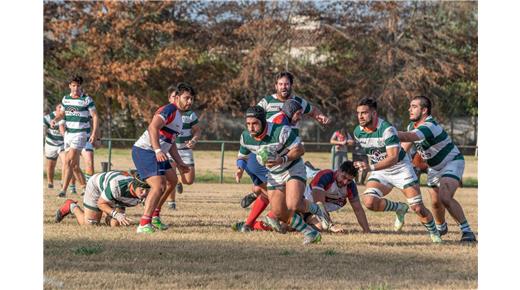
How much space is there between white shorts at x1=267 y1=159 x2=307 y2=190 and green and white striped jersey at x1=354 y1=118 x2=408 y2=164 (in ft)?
2.84

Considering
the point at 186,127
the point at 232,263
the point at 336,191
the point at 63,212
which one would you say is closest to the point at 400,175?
the point at 336,191

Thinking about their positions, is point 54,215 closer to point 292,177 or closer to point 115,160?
point 292,177

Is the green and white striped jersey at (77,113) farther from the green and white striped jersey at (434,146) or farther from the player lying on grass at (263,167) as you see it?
the green and white striped jersey at (434,146)

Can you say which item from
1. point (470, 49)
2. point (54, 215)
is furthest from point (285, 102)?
point (470, 49)

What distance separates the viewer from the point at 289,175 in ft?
35.7

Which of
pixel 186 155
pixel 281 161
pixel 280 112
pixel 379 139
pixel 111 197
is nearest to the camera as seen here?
pixel 281 161

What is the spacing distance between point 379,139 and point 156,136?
246 cm

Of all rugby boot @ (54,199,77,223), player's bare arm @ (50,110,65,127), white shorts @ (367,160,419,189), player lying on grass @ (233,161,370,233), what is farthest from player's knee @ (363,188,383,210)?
player's bare arm @ (50,110,65,127)

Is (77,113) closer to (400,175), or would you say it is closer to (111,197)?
(111,197)

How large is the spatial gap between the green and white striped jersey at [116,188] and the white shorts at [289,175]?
79.2 inches

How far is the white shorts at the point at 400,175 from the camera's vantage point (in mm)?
11570

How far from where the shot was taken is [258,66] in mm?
38469

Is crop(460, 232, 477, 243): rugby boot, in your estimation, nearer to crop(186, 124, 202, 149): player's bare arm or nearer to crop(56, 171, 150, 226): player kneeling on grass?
crop(56, 171, 150, 226): player kneeling on grass
